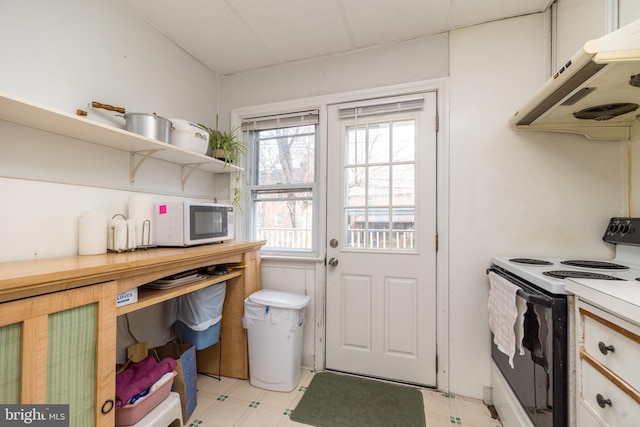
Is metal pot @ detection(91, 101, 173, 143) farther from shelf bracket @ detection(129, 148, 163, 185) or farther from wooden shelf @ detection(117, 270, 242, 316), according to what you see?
wooden shelf @ detection(117, 270, 242, 316)

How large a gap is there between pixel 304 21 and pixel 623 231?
2330 mm

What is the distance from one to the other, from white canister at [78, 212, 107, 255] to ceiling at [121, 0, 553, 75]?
4.56 feet

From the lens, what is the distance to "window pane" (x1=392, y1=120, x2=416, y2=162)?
2.09 meters

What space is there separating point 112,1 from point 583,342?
296cm

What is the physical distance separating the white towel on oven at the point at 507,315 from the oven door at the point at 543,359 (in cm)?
3

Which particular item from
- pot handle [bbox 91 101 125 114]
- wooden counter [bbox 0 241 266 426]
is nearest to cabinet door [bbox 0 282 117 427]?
wooden counter [bbox 0 241 266 426]

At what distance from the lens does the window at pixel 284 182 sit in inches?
94.3

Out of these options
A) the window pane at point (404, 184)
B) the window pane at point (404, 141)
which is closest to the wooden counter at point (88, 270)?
the window pane at point (404, 184)

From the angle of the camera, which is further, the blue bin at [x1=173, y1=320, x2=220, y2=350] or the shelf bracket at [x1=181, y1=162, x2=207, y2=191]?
the shelf bracket at [x1=181, y1=162, x2=207, y2=191]

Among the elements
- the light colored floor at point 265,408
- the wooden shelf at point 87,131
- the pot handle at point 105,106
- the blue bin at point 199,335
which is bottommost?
the light colored floor at point 265,408

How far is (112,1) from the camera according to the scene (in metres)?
1.69

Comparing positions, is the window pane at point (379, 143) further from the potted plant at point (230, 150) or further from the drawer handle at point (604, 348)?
the drawer handle at point (604, 348)

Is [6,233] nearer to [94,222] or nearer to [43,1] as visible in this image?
[94,222]

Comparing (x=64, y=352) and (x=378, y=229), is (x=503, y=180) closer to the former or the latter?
(x=378, y=229)
